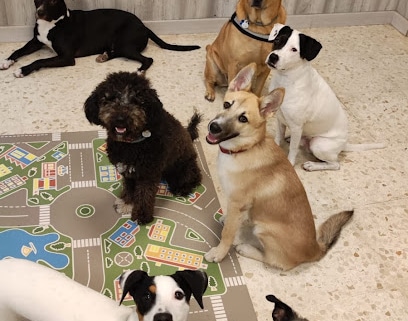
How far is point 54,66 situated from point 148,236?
1.78 m

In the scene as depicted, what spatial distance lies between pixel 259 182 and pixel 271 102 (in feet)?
1.25

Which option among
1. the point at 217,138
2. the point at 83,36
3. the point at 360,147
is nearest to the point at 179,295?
the point at 217,138

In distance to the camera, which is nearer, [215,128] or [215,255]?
[215,128]

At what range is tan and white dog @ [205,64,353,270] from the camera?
194cm

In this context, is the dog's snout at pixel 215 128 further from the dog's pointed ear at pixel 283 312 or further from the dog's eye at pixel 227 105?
the dog's pointed ear at pixel 283 312

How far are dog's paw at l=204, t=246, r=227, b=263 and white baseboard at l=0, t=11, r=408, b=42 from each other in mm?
2391

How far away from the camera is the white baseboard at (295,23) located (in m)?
3.66

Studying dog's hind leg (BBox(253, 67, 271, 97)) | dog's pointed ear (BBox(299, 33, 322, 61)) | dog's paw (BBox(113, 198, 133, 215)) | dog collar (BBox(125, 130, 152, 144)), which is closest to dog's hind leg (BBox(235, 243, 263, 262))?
dog's paw (BBox(113, 198, 133, 215))

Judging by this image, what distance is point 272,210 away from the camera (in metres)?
2.08

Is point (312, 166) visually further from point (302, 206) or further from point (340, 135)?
point (302, 206)

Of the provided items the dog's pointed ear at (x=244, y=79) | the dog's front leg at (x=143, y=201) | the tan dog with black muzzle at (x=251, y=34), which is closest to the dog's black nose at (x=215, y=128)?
the dog's pointed ear at (x=244, y=79)

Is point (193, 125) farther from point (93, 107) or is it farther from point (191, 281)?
point (191, 281)

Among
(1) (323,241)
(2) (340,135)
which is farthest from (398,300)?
(2) (340,135)

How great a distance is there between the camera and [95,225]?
2.36 metres
